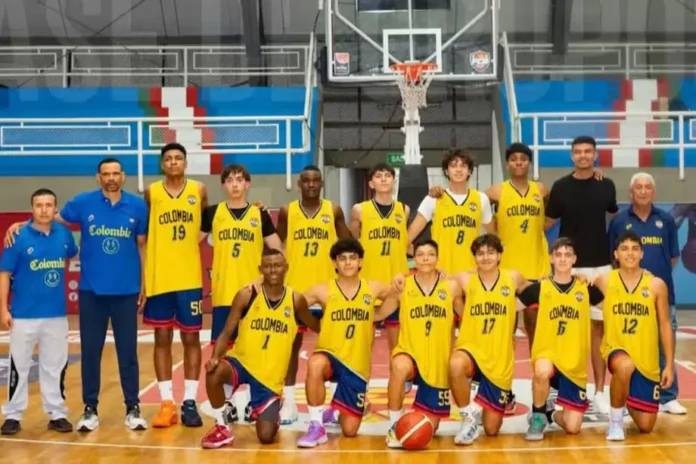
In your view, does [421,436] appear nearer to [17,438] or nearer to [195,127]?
[17,438]

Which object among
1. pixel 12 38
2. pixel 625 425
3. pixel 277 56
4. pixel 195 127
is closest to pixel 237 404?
pixel 625 425

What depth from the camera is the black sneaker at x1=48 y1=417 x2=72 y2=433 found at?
6789 millimetres

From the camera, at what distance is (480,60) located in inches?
575

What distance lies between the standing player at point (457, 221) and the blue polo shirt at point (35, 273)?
255cm

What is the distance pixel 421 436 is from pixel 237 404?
196 centimetres

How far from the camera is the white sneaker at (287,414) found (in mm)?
6998

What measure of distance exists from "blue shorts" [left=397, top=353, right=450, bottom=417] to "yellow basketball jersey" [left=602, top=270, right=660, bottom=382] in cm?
117

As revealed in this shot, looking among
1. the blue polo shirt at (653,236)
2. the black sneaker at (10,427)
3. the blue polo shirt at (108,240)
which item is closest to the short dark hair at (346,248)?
the blue polo shirt at (108,240)

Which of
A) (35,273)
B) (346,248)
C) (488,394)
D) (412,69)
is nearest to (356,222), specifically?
(346,248)

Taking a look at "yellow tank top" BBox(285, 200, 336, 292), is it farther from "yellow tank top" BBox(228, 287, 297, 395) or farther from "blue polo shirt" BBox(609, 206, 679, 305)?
"blue polo shirt" BBox(609, 206, 679, 305)

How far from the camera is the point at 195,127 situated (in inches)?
→ 590

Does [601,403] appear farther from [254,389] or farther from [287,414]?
[254,389]

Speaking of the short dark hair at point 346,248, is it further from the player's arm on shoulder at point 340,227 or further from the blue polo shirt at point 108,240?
the blue polo shirt at point 108,240

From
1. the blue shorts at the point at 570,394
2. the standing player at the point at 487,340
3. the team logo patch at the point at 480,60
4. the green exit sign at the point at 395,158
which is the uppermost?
the team logo patch at the point at 480,60
